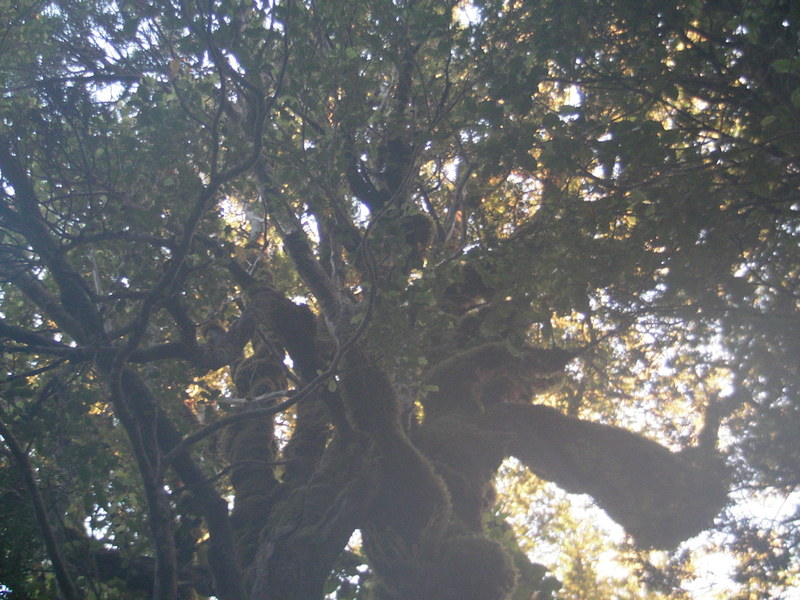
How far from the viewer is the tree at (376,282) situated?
5176mm

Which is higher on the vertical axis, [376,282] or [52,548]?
[376,282]

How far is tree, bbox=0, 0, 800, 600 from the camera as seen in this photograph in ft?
17.0

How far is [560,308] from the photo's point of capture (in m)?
5.61

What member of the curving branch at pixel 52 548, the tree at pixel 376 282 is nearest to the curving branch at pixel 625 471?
the tree at pixel 376 282

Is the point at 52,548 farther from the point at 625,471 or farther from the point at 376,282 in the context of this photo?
the point at 625,471

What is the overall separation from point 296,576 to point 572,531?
8931 millimetres

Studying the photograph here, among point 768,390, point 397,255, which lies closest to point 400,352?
point 397,255

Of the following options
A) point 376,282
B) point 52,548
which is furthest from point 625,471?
point 52,548

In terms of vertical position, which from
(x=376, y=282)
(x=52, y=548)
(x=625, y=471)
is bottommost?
(x=52, y=548)

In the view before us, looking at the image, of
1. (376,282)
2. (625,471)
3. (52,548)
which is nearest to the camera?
(52,548)

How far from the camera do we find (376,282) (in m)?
5.53

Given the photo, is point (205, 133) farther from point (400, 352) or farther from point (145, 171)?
point (400, 352)

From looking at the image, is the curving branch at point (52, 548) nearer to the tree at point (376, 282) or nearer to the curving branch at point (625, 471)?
the tree at point (376, 282)

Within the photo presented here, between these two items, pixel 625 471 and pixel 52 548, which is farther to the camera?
pixel 625 471
